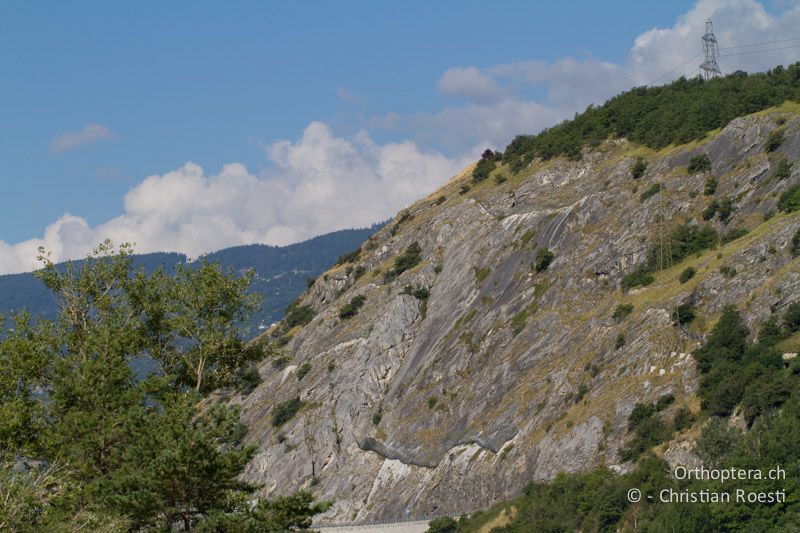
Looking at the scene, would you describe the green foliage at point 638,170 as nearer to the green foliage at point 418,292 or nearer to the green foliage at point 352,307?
the green foliage at point 418,292

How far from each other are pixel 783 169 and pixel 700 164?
13.9 metres

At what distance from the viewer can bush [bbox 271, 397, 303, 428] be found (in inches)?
5266

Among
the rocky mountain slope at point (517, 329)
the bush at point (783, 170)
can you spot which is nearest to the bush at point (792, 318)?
the rocky mountain slope at point (517, 329)

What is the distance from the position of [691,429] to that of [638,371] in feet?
41.6

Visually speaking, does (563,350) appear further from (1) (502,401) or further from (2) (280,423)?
(2) (280,423)

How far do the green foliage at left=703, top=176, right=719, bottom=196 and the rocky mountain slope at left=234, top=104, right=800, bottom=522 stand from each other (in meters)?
0.42

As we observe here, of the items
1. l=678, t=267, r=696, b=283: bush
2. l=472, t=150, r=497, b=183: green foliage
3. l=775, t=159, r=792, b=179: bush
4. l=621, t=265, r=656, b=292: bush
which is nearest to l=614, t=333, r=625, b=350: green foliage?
l=678, t=267, r=696, b=283: bush

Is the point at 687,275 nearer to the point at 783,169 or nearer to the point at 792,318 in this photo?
the point at 783,169

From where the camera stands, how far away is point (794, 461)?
6638 centimetres

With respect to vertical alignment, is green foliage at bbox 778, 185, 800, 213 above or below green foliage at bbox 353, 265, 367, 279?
below

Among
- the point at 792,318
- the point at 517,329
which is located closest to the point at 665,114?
the point at 517,329

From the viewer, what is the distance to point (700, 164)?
117m

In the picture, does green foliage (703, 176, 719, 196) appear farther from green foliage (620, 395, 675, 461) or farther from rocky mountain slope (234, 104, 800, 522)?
green foliage (620, 395, 675, 461)

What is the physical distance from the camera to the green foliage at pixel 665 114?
12631cm
